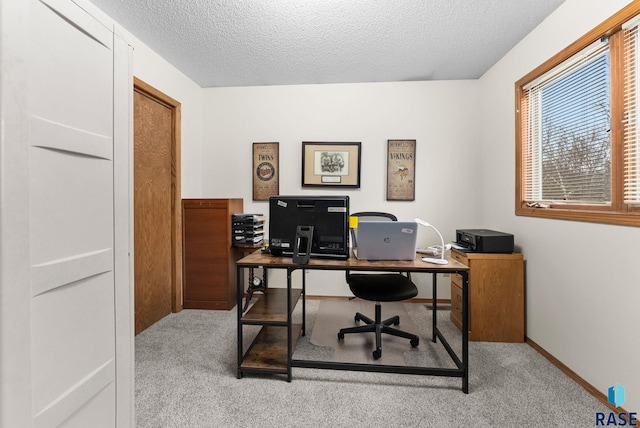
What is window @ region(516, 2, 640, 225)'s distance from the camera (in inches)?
65.8

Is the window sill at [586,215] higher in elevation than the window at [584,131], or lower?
lower

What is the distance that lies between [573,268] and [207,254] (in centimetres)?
330

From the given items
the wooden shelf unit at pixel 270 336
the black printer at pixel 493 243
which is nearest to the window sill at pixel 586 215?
the black printer at pixel 493 243

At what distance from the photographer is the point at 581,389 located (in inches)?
73.4

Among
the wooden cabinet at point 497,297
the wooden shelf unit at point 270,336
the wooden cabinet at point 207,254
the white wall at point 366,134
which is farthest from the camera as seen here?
the white wall at point 366,134

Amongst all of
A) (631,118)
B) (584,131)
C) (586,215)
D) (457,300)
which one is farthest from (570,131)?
(457,300)

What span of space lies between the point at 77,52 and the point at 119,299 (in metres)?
0.95

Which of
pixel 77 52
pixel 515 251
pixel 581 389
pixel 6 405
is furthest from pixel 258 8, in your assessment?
pixel 581 389

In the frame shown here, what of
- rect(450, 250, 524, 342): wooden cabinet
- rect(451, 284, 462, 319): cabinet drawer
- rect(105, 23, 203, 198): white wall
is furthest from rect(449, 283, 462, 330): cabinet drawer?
rect(105, 23, 203, 198): white wall

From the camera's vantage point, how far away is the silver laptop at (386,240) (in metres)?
1.92

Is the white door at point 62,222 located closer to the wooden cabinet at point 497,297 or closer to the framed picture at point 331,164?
the framed picture at point 331,164

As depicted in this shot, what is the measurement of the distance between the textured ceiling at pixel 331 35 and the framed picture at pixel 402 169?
31.1 inches

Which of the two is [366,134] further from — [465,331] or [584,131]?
[465,331]

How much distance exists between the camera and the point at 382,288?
2232mm
